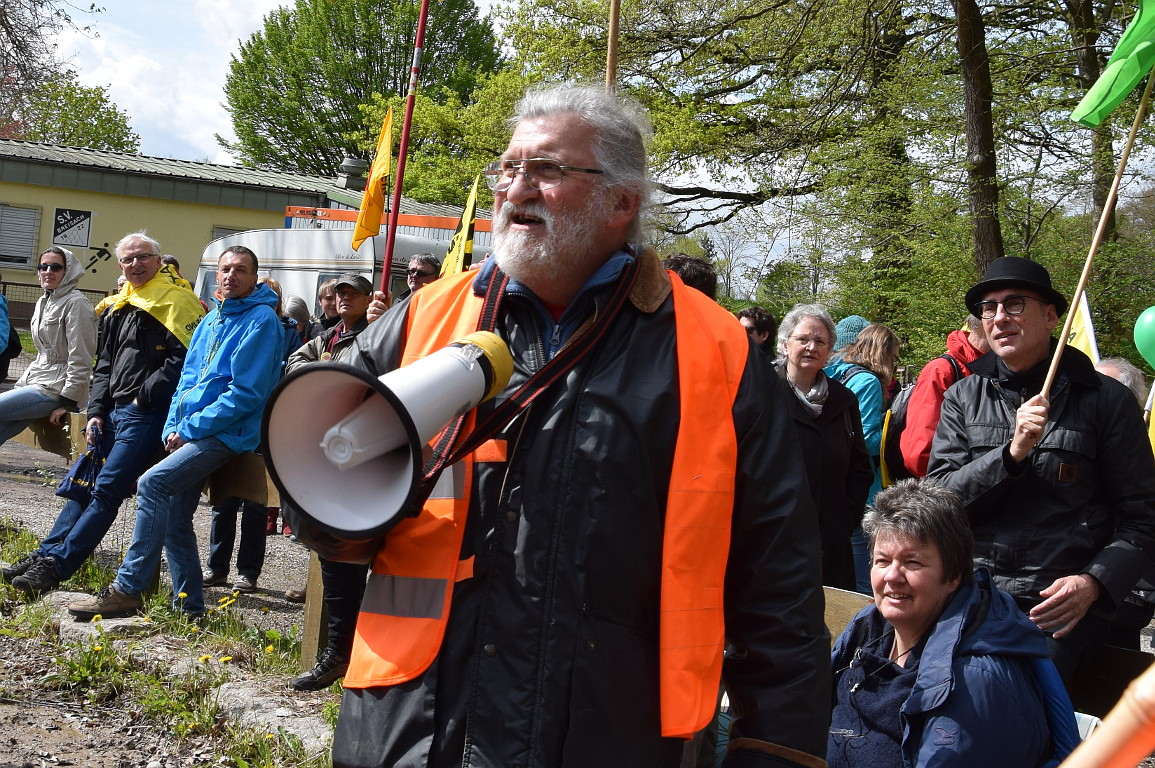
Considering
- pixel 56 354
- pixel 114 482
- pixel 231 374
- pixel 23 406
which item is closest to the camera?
pixel 231 374

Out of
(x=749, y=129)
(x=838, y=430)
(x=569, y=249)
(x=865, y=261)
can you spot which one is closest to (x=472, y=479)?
(x=569, y=249)

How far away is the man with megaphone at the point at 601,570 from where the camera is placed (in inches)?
72.2

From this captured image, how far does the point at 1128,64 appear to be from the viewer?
3.43m

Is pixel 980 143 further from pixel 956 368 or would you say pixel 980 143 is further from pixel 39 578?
pixel 39 578

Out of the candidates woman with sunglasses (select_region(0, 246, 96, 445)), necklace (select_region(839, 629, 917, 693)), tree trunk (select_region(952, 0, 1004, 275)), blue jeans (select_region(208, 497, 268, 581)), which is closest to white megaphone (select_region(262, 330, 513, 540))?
necklace (select_region(839, 629, 917, 693))

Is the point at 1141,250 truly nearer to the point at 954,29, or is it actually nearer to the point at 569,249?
the point at 954,29

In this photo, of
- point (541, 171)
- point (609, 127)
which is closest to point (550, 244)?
point (541, 171)

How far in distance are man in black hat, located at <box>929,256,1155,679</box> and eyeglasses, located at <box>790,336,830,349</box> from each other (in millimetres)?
1337

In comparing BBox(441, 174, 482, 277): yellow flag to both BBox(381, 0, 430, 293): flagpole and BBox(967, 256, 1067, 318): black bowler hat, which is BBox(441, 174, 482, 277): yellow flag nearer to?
BBox(381, 0, 430, 293): flagpole

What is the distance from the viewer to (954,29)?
12523 millimetres

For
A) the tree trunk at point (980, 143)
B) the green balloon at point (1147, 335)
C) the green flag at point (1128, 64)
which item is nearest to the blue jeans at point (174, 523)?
the green flag at point (1128, 64)

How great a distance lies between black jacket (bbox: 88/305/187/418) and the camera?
5637mm

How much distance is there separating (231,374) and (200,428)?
0.98ft

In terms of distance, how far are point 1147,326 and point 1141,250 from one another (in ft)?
19.2
